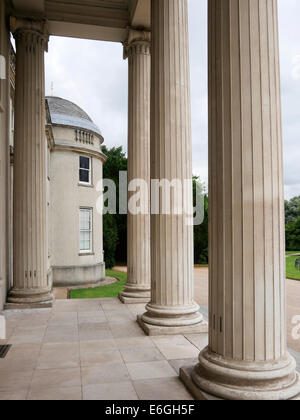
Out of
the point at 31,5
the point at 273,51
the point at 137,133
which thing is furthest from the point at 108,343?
the point at 31,5

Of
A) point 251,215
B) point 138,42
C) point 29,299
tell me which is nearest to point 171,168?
point 251,215

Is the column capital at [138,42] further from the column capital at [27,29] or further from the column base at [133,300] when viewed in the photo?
the column base at [133,300]

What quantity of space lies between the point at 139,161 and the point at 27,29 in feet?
28.2

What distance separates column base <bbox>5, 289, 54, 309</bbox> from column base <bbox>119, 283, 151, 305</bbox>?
3597mm

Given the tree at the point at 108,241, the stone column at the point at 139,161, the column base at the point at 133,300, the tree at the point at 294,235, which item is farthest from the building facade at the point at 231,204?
the tree at the point at 294,235

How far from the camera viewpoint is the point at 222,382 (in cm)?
668

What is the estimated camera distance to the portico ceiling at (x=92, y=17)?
62.1 feet

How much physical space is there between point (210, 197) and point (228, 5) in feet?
12.2

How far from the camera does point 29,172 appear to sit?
17500 millimetres

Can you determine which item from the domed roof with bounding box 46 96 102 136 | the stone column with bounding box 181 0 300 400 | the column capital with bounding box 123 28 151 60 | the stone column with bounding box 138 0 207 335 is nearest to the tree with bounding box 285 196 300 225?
the domed roof with bounding box 46 96 102 136

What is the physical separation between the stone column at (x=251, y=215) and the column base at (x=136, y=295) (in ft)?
35.5

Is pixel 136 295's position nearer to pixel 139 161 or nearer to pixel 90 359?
pixel 139 161

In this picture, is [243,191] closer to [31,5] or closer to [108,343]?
[108,343]

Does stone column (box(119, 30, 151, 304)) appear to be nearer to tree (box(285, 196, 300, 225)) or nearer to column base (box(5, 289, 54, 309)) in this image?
column base (box(5, 289, 54, 309))
